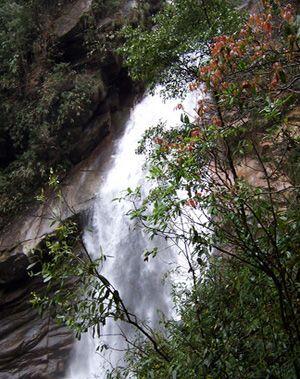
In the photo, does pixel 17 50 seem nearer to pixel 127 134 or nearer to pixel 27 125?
pixel 27 125

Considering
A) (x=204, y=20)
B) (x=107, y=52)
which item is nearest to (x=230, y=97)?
(x=204, y=20)

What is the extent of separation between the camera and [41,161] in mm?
11422

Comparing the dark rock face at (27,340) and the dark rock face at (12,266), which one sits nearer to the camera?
the dark rock face at (27,340)

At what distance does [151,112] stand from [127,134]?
1.02 m

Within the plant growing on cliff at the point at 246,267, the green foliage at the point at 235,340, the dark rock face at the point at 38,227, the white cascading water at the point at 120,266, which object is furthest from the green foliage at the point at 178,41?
the dark rock face at the point at 38,227

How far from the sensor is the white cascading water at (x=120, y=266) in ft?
28.6

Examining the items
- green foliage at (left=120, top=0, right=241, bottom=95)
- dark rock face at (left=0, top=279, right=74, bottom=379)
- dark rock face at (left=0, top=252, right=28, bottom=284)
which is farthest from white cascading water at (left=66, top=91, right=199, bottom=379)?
green foliage at (left=120, top=0, right=241, bottom=95)

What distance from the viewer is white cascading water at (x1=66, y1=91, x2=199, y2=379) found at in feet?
28.6

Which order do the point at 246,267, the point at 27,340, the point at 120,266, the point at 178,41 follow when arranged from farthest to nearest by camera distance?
the point at 27,340
the point at 120,266
the point at 178,41
the point at 246,267

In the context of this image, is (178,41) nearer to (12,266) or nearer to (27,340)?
(12,266)

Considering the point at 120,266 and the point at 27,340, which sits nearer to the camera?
the point at 120,266

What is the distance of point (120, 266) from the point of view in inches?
373

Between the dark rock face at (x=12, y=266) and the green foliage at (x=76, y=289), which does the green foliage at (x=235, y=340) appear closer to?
the green foliage at (x=76, y=289)

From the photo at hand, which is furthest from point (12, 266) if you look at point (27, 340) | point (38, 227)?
point (27, 340)
